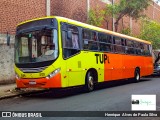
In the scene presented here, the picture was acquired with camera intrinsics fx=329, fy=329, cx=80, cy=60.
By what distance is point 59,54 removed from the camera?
12672 millimetres

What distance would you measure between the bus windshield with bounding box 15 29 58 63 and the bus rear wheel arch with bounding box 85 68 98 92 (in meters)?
2.72

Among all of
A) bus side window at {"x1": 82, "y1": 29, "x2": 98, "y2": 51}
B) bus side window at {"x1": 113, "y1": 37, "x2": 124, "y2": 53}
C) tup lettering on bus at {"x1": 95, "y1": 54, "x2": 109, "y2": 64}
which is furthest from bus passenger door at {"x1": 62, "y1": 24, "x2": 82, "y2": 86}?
bus side window at {"x1": 113, "y1": 37, "x2": 124, "y2": 53}

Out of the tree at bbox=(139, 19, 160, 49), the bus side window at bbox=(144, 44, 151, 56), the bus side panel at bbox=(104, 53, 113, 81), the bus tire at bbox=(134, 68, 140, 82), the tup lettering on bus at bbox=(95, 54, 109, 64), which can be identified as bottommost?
the bus tire at bbox=(134, 68, 140, 82)

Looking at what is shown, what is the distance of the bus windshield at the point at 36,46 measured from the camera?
41.8 ft

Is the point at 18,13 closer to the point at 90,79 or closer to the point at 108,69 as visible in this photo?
the point at 108,69

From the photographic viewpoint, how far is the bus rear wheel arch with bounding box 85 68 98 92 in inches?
580

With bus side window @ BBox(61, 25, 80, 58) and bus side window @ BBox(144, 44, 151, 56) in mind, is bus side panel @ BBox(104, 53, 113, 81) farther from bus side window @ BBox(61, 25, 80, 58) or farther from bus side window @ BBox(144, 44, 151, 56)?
bus side window @ BBox(144, 44, 151, 56)

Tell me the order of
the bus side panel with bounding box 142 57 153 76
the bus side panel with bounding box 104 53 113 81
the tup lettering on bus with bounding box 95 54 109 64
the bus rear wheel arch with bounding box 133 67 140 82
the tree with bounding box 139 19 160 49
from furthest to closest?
the tree with bounding box 139 19 160 49 → the bus side panel with bounding box 142 57 153 76 → the bus rear wheel arch with bounding box 133 67 140 82 → the bus side panel with bounding box 104 53 113 81 → the tup lettering on bus with bounding box 95 54 109 64

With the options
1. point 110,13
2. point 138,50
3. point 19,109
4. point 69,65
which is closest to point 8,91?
point 69,65

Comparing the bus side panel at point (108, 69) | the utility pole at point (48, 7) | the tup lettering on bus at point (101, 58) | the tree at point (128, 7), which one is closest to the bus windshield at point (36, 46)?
the tup lettering on bus at point (101, 58)

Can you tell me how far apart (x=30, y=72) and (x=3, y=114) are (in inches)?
156

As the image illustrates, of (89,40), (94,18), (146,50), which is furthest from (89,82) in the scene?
(94,18)

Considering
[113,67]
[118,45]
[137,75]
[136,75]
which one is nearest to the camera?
[113,67]

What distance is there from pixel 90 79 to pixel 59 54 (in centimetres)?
292
